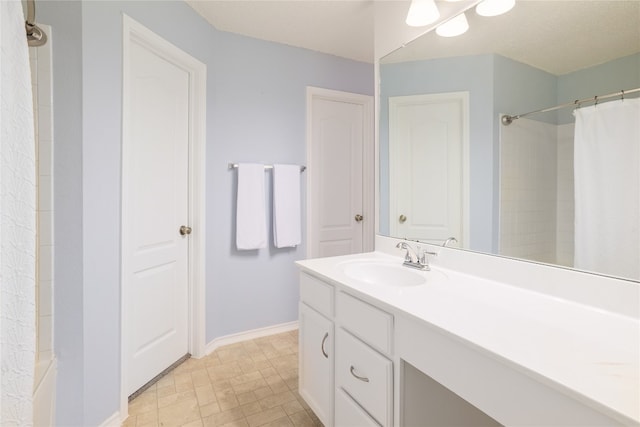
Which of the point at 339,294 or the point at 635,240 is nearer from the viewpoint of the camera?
the point at 635,240

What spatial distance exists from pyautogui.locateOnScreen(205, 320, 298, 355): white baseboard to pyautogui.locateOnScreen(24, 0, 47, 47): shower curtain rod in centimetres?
195

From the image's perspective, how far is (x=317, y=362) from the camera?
1.39 m

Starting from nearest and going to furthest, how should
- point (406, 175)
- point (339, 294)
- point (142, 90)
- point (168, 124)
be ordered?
point (339, 294) < point (406, 175) < point (142, 90) < point (168, 124)

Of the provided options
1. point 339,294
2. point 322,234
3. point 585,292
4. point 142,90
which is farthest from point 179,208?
point 585,292

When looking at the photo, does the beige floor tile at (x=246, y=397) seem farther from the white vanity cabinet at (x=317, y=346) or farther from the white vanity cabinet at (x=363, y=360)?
the white vanity cabinet at (x=363, y=360)

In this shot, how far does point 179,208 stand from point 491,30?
195 centimetres

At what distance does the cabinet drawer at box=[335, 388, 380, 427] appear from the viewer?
1060 mm

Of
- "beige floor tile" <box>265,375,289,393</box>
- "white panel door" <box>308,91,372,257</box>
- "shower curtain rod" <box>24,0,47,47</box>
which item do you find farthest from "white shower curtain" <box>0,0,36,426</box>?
"white panel door" <box>308,91,372,257</box>

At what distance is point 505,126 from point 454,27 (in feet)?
1.78

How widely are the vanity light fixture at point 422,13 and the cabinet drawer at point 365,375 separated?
145cm

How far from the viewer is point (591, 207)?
95 centimetres

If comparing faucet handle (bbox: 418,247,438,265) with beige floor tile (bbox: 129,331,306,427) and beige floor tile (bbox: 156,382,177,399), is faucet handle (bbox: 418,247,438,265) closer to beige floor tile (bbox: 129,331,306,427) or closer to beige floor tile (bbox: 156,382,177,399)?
beige floor tile (bbox: 129,331,306,427)

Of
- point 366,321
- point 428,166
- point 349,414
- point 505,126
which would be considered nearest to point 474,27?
point 505,126

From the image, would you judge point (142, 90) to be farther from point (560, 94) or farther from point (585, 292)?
point (585, 292)
